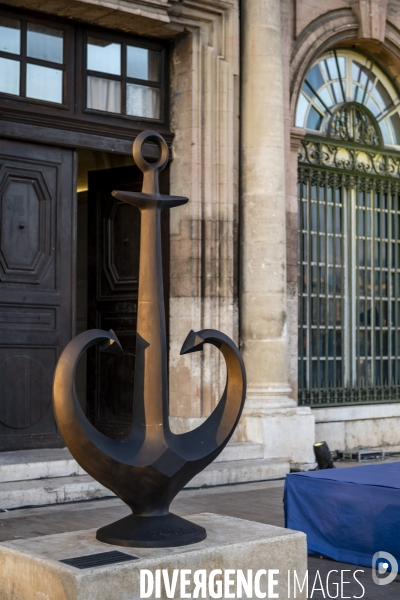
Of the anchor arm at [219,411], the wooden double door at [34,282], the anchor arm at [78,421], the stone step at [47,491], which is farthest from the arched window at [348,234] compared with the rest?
the anchor arm at [78,421]

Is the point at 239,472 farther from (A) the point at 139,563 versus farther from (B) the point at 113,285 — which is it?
(A) the point at 139,563

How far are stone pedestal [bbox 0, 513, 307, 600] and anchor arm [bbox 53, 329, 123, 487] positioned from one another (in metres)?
0.40

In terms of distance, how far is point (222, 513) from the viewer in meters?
8.03

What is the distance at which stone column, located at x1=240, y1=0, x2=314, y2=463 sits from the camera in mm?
10734

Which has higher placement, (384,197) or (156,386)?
(384,197)

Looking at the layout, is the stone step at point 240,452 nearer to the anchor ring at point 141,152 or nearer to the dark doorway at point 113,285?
the dark doorway at point 113,285

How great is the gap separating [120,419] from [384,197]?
5038 millimetres

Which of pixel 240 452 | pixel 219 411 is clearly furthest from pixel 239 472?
pixel 219 411

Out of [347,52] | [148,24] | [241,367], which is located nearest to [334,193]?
[347,52]

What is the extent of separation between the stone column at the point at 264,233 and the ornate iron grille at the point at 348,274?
52.0 inches

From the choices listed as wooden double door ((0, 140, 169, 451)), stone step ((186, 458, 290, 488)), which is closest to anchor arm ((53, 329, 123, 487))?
stone step ((186, 458, 290, 488))

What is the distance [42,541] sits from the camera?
477cm

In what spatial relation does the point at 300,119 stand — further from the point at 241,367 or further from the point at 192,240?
the point at 241,367

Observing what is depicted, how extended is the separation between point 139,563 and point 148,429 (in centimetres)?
79
